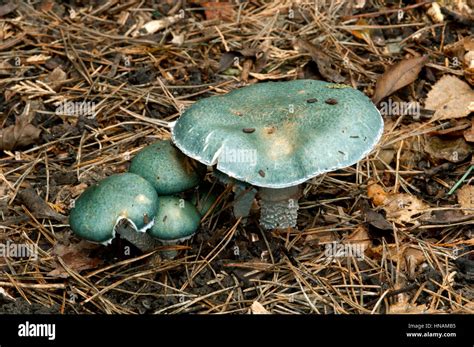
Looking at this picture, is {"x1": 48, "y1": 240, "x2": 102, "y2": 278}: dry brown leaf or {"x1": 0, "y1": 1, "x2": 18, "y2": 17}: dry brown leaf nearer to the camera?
{"x1": 48, "y1": 240, "x2": 102, "y2": 278}: dry brown leaf

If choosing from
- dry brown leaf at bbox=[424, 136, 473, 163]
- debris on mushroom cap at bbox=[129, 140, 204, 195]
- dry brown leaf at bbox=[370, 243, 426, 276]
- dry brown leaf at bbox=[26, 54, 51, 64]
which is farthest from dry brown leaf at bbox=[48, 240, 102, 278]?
dry brown leaf at bbox=[424, 136, 473, 163]

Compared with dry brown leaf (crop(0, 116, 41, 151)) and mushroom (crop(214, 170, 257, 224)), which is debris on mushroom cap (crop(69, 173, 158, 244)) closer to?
mushroom (crop(214, 170, 257, 224))

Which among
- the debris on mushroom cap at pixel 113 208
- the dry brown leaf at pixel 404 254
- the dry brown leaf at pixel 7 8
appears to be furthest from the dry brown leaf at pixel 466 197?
the dry brown leaf at pixel 7 8

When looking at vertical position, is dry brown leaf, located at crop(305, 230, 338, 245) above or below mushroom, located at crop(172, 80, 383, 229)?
below

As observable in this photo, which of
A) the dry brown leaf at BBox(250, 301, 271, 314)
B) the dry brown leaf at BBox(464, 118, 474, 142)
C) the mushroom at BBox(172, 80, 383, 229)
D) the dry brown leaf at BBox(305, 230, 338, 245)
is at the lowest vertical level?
the dry brown leaf at BBox(250, 301, 271, 314)

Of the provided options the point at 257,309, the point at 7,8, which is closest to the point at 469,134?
the point at 257,309

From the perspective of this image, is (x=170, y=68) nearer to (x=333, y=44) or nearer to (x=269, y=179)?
(x=333, y=44)

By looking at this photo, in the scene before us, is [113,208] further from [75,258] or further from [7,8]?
[7,8]
